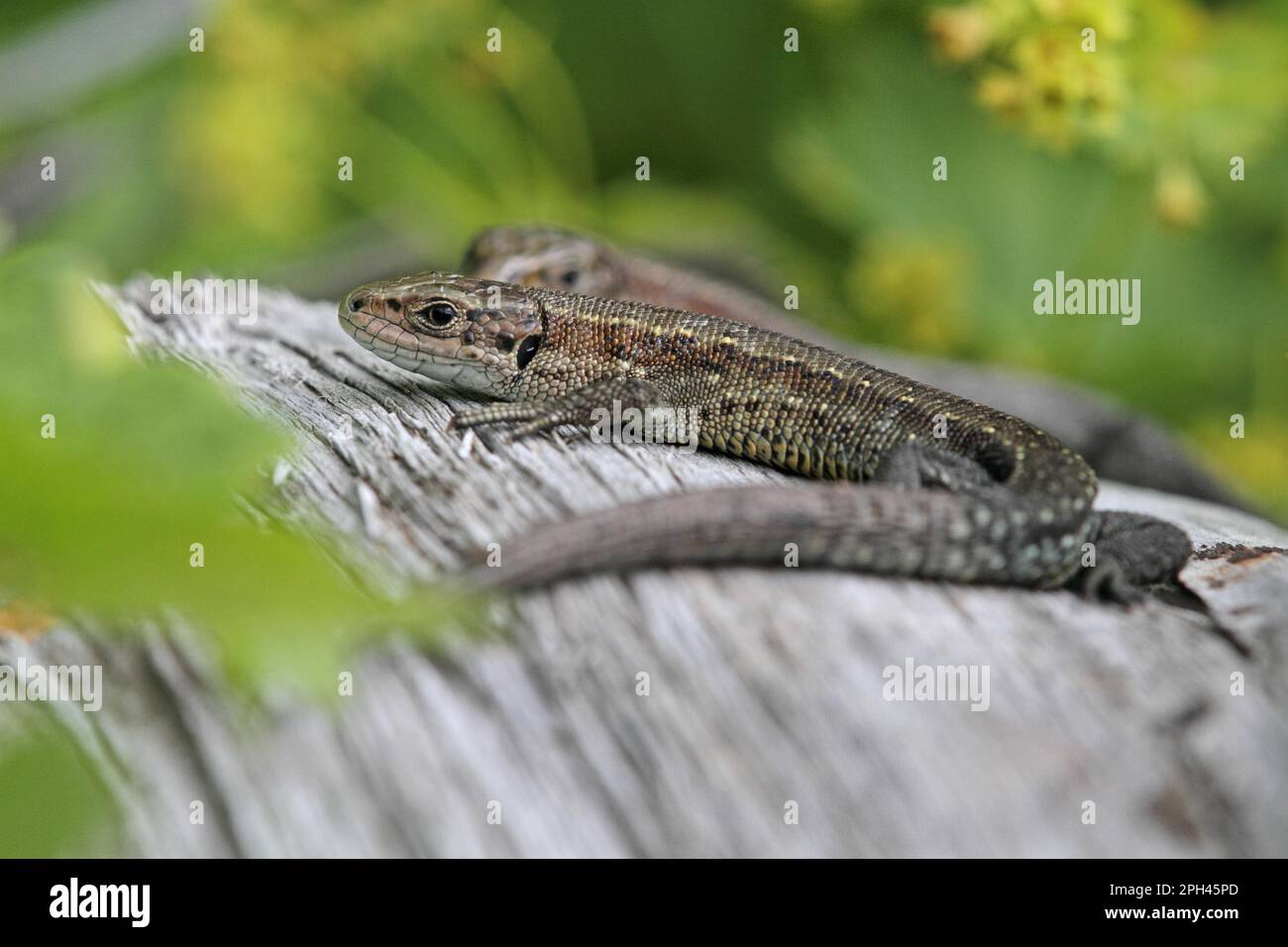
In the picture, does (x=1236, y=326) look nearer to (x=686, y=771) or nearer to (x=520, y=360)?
(x=520, y=360)

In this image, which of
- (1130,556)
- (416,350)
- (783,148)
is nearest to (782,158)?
(783,148)

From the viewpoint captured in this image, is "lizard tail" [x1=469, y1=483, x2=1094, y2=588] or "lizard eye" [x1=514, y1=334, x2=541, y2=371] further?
"lizard eye" [x1=514, y1=334, x2=541, y2=371]

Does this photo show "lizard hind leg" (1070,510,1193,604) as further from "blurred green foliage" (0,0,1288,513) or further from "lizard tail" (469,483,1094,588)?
"blurred green foliage" (0,0,1288,513)

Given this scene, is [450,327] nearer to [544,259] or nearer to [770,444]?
[770,444]

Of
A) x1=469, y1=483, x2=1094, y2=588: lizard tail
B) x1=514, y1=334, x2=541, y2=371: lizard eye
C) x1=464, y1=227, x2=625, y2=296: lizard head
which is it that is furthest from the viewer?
x1=464, y1=227, x2=625, y2=296: lizard head

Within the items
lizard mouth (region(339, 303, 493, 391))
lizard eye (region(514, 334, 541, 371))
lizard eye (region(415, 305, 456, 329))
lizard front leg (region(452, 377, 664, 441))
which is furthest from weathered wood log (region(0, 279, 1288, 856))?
lizard eye (region(514, 334, 541, 371))

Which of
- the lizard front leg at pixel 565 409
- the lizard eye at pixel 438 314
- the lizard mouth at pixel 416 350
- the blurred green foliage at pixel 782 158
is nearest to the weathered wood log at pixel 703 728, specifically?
the lizard front leg at pixel 565 409

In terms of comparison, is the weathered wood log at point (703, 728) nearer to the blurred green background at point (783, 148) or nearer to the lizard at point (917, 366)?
the blurred green background at point (783, 148)
